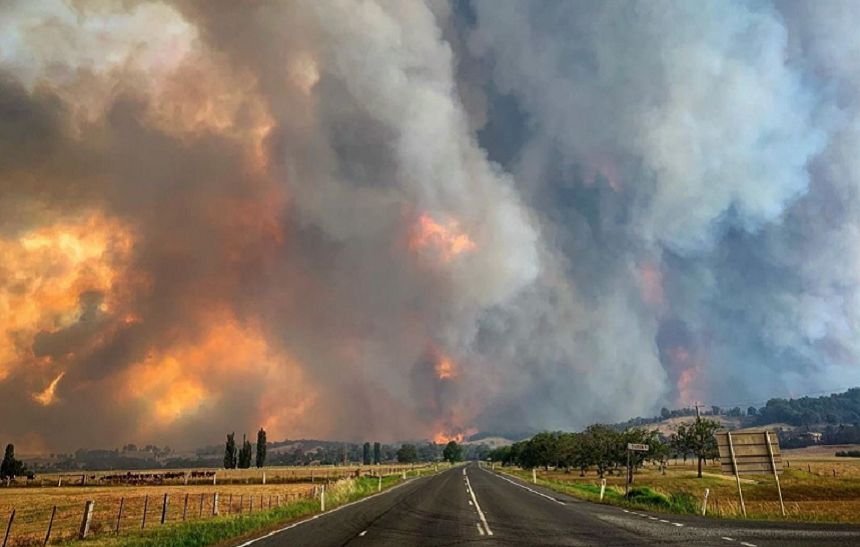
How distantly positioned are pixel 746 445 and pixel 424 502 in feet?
65.6

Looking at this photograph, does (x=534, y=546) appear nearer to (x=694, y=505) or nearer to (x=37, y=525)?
(x=694, y=505)

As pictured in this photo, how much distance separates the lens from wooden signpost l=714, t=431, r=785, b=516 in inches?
1155

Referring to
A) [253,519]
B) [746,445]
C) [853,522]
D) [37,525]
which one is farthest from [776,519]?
[37,525]

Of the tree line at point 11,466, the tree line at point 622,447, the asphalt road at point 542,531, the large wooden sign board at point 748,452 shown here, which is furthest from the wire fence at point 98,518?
the tree line at point 11,466

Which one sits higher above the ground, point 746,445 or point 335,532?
point 746,445

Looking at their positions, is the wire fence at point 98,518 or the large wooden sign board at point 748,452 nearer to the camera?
the wire fence at point 98,518

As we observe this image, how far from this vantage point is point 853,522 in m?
22.8

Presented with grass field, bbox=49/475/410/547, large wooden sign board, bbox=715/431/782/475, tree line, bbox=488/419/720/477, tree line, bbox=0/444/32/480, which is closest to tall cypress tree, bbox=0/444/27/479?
tree line, bbox=0/444/32/480

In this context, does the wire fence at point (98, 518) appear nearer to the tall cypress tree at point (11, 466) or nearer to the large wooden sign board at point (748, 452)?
the large wooden sign board at point (748, 452)

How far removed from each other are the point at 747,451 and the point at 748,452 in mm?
70

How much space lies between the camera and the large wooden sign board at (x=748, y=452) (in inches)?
1156

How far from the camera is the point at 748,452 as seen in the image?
29.8m

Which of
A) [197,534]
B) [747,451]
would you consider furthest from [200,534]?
[747,451]

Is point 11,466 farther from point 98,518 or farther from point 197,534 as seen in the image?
point 197,534
